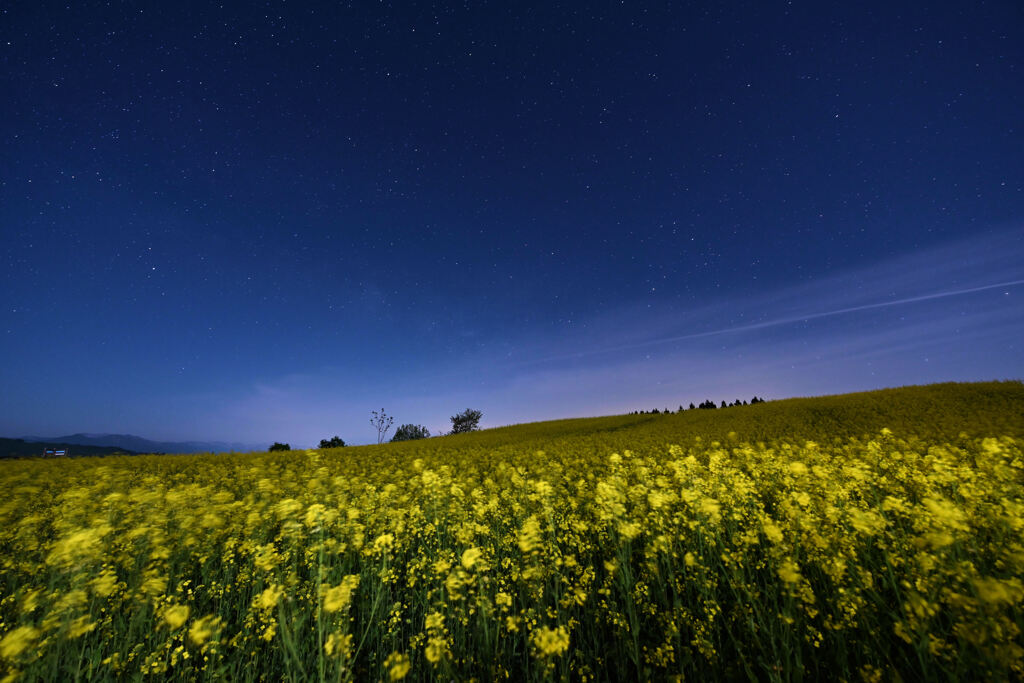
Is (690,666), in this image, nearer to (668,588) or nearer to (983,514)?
(668,588)

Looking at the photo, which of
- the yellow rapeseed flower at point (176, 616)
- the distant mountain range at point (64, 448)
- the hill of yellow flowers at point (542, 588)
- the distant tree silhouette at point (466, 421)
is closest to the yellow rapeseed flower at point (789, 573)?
the hill of yellow flowers at point (542, 588)

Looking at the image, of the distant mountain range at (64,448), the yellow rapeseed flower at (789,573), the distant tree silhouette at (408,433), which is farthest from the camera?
the distant tree silhouette at (408,433)

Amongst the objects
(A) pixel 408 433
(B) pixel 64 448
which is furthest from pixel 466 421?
(B) pixel 64 448

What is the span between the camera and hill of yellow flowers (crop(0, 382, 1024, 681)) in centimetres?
288

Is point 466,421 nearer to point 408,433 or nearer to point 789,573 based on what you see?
point 408,433

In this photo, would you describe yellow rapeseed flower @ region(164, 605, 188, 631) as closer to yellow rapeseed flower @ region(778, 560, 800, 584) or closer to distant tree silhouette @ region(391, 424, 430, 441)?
yellow rapeseed flower @ region(778, 560, 800, 584)

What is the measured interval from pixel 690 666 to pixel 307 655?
4.17 metres

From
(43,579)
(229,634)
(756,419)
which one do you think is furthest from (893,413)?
(43,579)

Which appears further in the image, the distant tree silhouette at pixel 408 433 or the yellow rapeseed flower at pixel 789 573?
the distant tree silhouette at pixel 408 433

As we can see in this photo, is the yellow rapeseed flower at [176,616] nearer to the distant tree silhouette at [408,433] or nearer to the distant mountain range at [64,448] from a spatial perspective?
the distant mountain range at [64,448]

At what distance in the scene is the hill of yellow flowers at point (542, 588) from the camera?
288 cm

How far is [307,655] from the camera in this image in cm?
397

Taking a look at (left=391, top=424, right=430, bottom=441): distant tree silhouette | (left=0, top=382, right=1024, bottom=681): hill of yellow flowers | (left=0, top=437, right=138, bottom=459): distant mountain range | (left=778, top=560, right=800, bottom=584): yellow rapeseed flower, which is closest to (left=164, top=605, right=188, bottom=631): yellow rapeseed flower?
(left=0, top=382, right=1024, bottom=681): hill of yellow flowers

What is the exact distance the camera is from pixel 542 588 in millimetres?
4055
